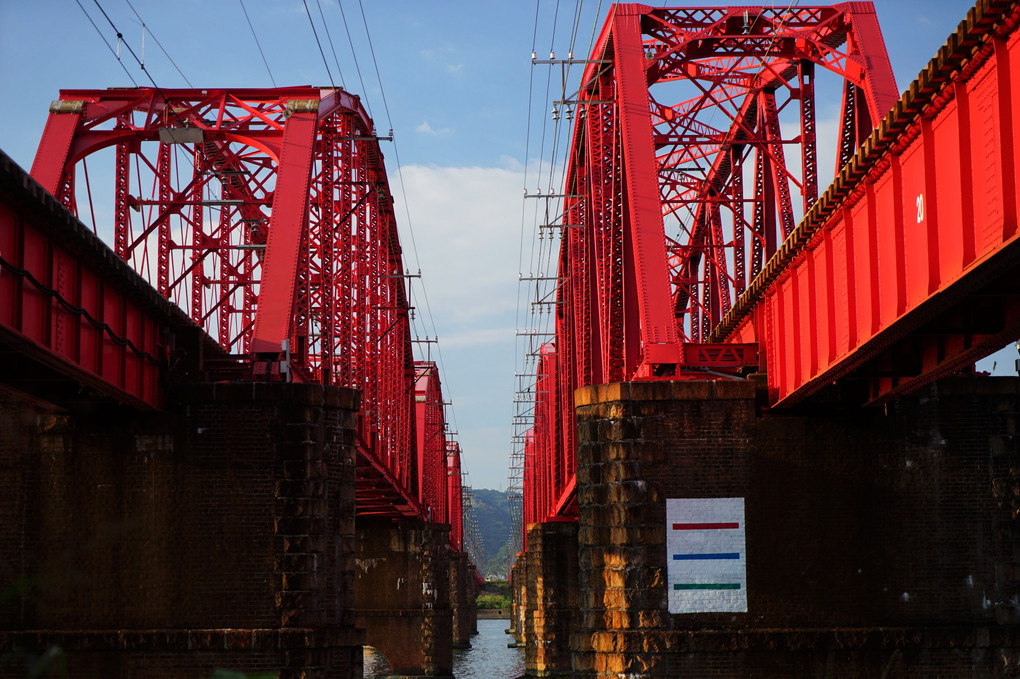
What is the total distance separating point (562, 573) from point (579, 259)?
Result: 23.7 metres

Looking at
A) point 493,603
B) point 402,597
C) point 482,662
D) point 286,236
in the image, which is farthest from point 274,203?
point 493,603

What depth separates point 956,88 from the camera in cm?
1302

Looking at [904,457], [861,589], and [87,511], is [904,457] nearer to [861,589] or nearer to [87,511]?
[861,589]

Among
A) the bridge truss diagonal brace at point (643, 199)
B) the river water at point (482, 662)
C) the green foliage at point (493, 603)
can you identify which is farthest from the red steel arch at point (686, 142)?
the green foliage at point (493, 603)

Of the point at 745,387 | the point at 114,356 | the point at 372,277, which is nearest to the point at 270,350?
the point at 114,356

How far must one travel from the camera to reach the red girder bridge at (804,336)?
44.0ft

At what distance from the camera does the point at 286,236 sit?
83.5 ft

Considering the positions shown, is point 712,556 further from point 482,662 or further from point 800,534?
point 482,662

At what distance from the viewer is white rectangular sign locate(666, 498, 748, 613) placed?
72.4 feet

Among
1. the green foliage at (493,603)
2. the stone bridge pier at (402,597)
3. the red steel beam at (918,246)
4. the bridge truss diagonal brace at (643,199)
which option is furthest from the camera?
the green foliage at (493,603)

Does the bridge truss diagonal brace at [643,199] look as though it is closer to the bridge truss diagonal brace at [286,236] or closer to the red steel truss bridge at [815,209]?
the red steel truss bridge at [815,209]

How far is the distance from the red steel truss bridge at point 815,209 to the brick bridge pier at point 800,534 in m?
0.91

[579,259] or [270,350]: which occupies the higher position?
[579,259]

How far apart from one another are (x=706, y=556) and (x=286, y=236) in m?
10.6
